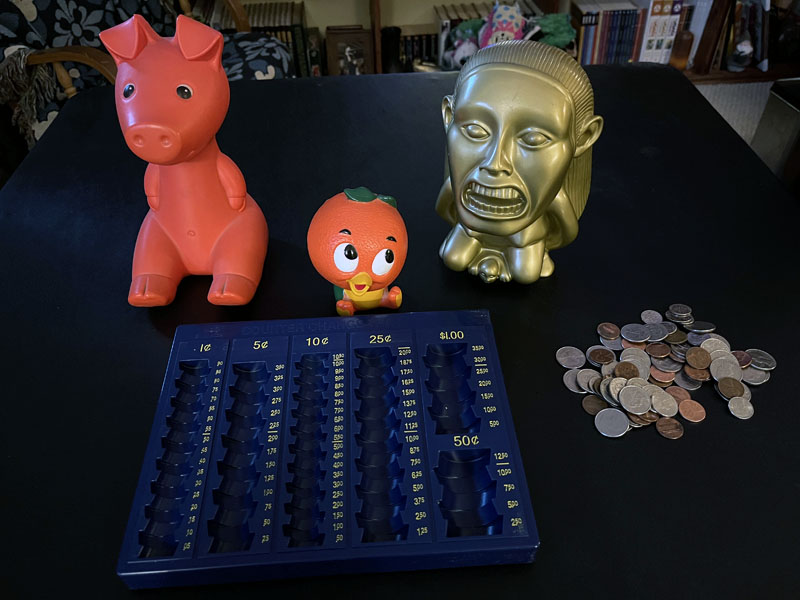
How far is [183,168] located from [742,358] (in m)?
0.72

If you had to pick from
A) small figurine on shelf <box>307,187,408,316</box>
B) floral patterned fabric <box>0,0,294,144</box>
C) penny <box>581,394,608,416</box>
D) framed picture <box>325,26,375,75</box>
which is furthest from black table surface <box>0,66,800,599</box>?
framed picture <box>325,26,375,75</box>

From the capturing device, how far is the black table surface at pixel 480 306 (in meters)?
0.59

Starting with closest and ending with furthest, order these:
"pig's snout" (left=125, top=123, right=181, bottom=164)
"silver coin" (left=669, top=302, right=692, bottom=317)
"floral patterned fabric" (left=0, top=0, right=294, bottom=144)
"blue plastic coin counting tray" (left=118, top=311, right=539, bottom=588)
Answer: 1. "blue plastic coin counting tray" (left=118, top=311, right=539, bottom=588)
2. "pig's snout" (left=125, top=123, right=181, bottom=164)
3. "silver coin" (left=669, top=302, right=692, bottom=317)
4. "floral patterned fabric" (left=0, top=0, right=294, bottom=144)

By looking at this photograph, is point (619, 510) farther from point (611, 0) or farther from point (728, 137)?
point (611, 0)

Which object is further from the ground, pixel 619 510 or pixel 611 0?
pixel 619 510

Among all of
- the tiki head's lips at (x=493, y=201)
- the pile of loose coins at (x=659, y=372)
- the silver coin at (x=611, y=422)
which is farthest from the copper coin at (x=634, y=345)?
the tiki head's lips at (x=493, y=201)

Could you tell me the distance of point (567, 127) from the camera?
65cm

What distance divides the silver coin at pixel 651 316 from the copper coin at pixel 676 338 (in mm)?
28

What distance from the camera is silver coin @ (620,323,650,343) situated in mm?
767

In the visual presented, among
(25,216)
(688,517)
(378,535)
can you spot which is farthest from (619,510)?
(25,216)

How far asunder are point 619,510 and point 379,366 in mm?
295

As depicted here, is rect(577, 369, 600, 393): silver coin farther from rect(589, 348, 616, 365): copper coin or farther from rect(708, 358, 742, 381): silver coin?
rect(708, 358, 742, 381): silver coin

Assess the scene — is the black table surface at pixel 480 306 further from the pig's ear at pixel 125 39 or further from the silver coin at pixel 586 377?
the pig's ear at pixel 125 39

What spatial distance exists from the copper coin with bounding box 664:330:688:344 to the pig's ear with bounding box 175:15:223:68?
0.65m
